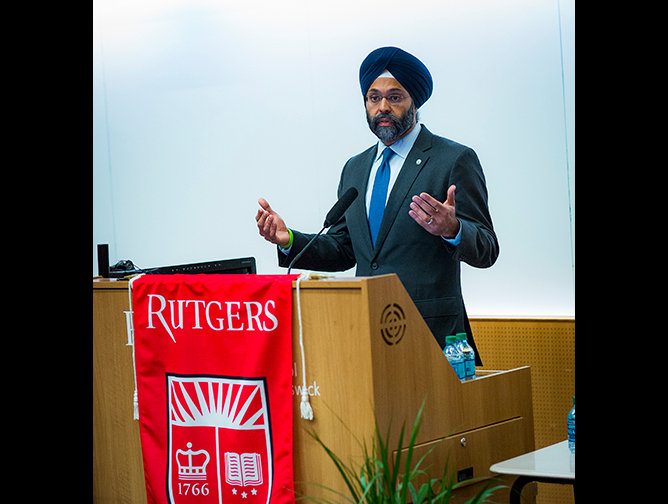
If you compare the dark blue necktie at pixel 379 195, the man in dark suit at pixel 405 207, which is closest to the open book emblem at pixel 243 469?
the man in dark suit at pixel 405 207

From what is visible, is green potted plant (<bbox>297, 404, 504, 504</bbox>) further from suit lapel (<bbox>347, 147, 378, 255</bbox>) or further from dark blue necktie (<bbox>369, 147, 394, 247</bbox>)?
dark blue necktie (<bbox>369, 147, 394, 247</bbox>)

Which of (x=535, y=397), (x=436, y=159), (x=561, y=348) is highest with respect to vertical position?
(x=436, y=159)

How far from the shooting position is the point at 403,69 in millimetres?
3268

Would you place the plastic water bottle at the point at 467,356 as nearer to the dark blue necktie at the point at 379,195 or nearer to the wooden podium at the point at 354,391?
the wooden podium at the point at 354,391

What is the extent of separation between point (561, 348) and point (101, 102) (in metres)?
3.96

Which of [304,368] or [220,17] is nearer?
[304,368]

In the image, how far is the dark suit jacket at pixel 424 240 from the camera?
2986 millimetres

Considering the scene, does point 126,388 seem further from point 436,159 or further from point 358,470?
point 436,159

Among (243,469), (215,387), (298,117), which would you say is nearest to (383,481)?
(243,469)

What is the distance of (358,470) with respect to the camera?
1746 mm

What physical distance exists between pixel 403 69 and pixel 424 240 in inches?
32.9

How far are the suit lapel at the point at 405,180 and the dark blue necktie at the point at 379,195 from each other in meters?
0.06
